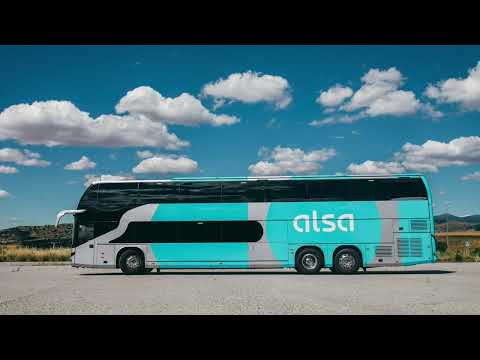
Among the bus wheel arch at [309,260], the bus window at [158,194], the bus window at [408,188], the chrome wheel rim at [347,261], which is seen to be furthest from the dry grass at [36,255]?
the bus window at [408,188]

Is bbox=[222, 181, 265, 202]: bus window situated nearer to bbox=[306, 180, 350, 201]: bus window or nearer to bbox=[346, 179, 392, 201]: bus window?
bbox=[306, 180, 350, 201]: bus window

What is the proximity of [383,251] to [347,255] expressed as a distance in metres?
1.29

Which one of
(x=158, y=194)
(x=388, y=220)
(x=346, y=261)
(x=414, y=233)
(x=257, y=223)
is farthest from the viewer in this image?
(x=158, y=194)

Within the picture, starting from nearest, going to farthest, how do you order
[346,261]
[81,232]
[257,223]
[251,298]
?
[251,298] → [346,261] → [257,223] → [81,232]

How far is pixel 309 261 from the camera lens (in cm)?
1596

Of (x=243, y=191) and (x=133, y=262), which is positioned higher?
(x=243, y=191)

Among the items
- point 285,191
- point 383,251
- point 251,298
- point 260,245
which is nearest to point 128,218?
point 260,245

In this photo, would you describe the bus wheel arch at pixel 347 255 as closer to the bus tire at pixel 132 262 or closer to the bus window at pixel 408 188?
the bus window at pixel 408 188

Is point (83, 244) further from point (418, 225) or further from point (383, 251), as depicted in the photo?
point (418, 225)

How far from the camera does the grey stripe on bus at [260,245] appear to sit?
52.1 ft

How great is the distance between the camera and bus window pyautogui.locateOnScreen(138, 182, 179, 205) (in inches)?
637

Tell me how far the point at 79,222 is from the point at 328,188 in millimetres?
9485
